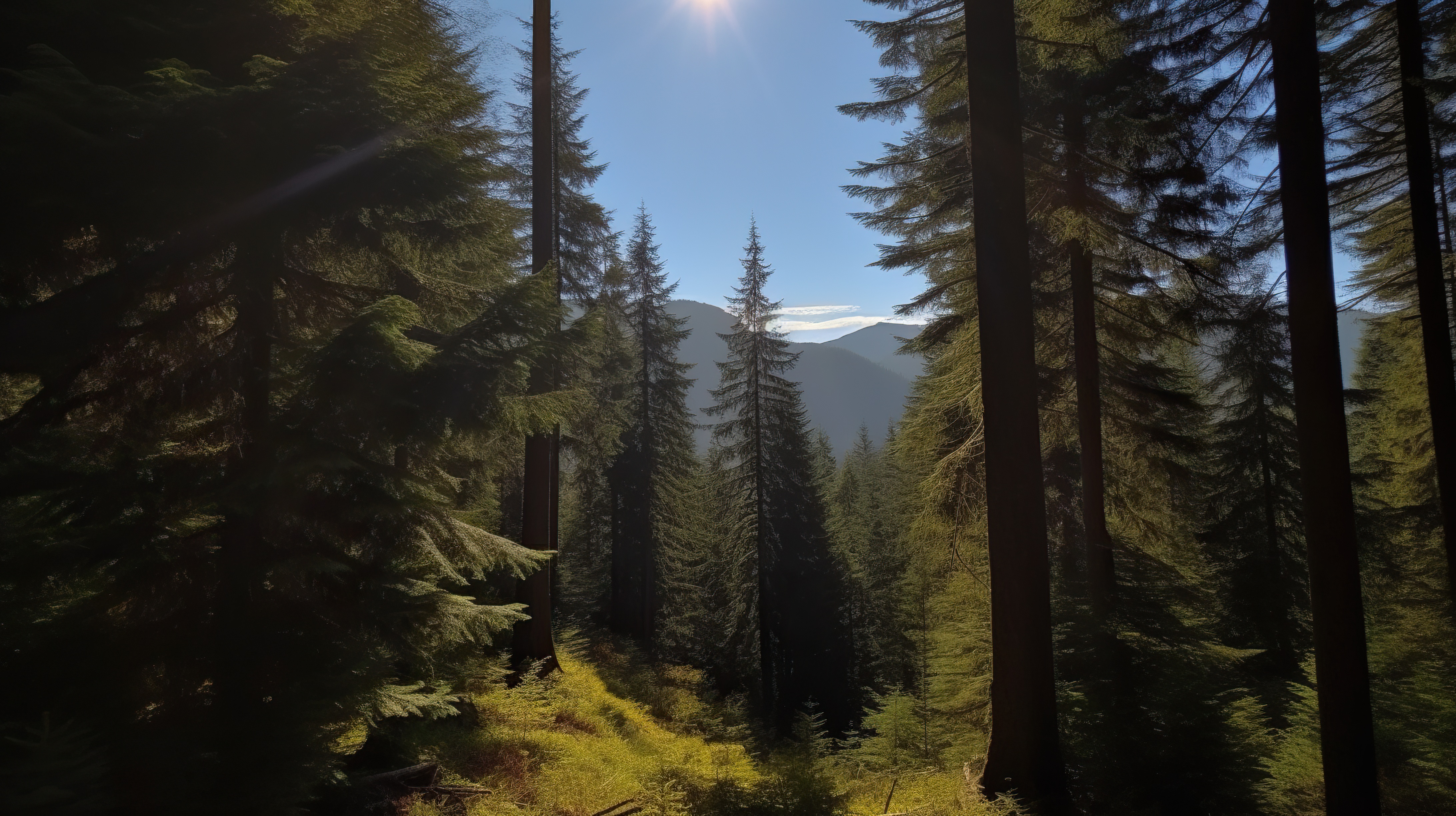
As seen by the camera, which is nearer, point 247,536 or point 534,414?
point 247,536

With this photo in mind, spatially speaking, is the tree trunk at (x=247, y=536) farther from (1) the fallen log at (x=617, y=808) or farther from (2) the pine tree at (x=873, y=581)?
(2) the pine tree at (x=873, y=581)

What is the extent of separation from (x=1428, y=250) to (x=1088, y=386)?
417cm

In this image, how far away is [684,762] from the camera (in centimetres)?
665

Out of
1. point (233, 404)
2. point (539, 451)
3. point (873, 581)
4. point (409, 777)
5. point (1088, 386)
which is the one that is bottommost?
point (873, 581)

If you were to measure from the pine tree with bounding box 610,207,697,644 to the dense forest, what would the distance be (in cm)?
1011

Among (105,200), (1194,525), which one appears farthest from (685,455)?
(105,200)

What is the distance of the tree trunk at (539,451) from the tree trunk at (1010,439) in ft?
22.0

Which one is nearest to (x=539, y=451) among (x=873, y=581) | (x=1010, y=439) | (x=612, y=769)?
(x=612, y=769)

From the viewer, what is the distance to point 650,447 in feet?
75.9

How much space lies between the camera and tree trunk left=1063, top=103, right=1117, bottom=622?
30.8 feet

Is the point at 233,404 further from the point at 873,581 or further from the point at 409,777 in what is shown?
the point at 873,581

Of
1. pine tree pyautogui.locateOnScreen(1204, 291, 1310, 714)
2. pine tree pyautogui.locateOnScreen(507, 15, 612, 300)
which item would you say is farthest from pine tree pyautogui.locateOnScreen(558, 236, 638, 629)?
pine tree pyautogui.locateOnScreen(1204, 291, 1310, 714)

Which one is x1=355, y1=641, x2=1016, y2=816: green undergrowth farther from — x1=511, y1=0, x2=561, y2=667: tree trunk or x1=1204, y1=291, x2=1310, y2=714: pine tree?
x1=1204, y1=291, x2=1310, y2=714: pine tree

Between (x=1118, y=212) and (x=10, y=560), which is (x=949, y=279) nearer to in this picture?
(x=1118, y=212)
